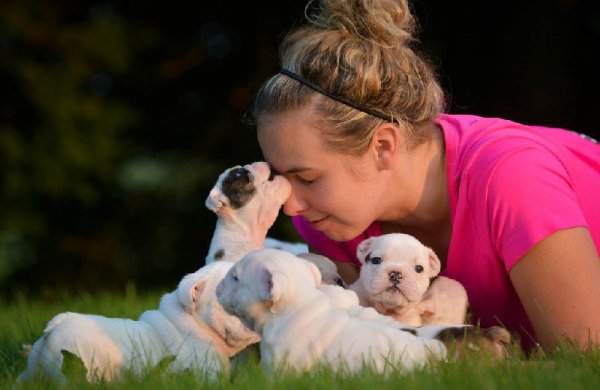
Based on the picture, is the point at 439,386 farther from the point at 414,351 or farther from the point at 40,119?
the point at 40,119

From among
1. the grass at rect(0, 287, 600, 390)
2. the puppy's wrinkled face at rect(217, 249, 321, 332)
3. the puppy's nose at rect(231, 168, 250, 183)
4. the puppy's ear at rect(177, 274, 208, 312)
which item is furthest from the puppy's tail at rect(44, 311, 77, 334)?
the puppy's nose at rect(231, 168, 250, 183)

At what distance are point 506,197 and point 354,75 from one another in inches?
36.2

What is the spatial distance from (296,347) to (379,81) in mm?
1608

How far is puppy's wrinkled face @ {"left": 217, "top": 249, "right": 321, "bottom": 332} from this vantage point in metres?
3.61

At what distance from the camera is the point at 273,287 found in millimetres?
3572

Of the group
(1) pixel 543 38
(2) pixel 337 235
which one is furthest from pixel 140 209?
(2) pixel 337 235

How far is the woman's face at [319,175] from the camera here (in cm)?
462

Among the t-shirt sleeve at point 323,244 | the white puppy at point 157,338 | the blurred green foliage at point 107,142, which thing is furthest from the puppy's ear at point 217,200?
A: the blurred green foliage at point 107,142

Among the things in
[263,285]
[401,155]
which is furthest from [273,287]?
[401,155]

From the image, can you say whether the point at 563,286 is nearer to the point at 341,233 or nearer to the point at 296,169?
the point at 341,233

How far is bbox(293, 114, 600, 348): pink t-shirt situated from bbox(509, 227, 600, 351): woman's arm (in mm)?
53

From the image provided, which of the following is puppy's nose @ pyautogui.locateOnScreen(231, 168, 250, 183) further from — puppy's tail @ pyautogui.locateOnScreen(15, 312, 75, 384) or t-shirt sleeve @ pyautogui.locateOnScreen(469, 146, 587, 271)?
puppy's tail @ pyautogui.locateOnScreen(15, 312, 75, 384)

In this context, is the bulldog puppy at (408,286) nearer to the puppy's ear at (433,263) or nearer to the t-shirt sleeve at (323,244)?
the puppy's ear at (433,263)

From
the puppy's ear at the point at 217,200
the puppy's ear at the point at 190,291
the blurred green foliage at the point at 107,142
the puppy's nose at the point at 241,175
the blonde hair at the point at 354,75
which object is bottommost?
the blurred green foliage at the point at 107,142
